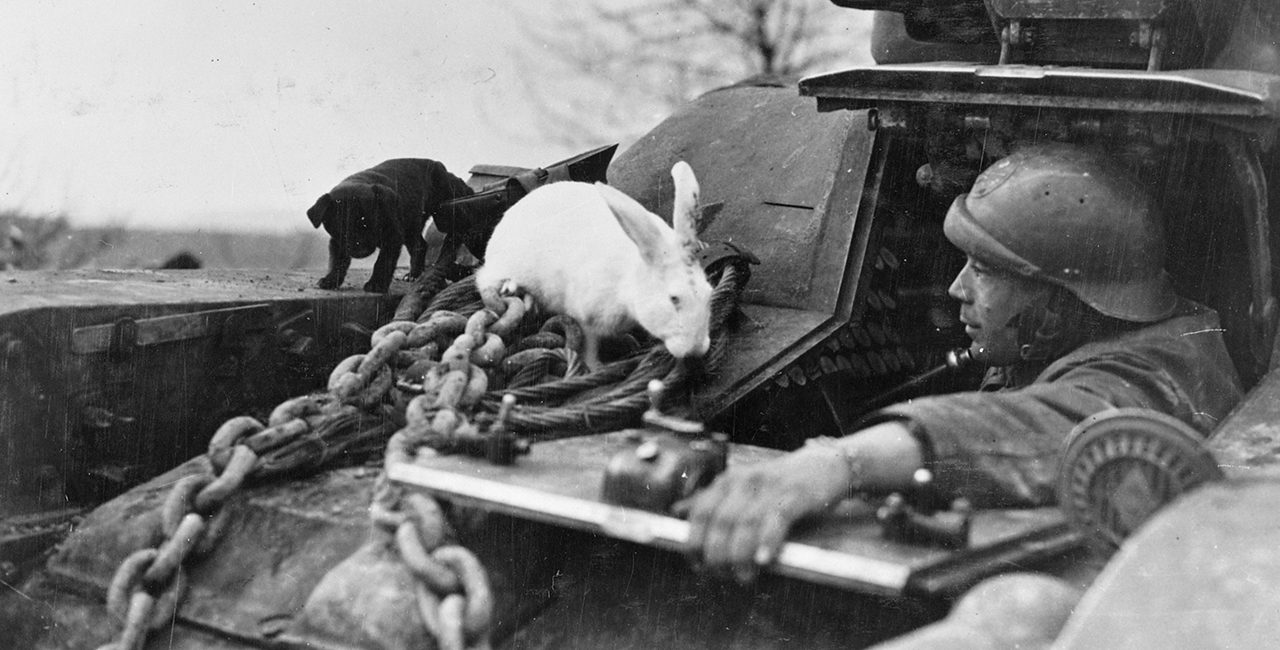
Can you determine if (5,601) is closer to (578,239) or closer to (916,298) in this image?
(578,239)

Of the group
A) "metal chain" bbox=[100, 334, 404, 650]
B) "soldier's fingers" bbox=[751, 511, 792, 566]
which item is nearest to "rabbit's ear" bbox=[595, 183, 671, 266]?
"metal chain" bbox=[100, 334, 404, 650]

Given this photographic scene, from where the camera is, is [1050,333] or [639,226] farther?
[639,226]

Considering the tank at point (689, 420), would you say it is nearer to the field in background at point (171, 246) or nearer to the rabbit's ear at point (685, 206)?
the rabbit's ear at point (685, 206)

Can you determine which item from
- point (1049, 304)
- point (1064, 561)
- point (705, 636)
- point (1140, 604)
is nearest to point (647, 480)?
point (705, 636)

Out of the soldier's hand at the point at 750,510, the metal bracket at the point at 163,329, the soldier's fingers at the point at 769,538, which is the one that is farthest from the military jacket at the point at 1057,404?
the metal bracket at the point at 163,329

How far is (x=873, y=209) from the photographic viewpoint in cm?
340

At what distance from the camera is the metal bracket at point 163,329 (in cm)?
287

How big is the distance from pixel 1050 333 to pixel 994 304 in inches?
5.1

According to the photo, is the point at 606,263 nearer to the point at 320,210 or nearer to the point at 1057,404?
the point at 320,210

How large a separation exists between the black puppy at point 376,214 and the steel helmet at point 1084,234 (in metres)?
1.92

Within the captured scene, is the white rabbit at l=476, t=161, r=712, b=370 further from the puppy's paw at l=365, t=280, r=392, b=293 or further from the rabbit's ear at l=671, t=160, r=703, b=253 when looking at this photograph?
the puppy's paw at l=365, t=280, r=392, b=293

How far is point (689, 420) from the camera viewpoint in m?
2.64

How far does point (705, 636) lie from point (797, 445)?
48.7 inches

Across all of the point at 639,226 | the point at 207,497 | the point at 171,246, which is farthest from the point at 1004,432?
the point at 171,246
